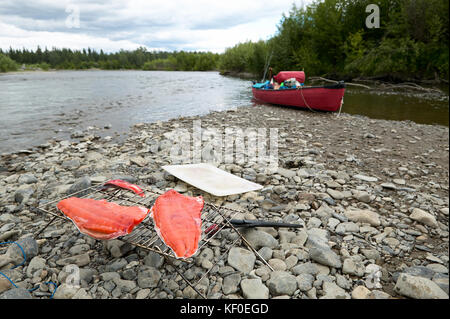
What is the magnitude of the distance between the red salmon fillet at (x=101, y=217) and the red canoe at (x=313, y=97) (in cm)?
1225

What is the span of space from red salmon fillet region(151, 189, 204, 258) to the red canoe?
1173 cm

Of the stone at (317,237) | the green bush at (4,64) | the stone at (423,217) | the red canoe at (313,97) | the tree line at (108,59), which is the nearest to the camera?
the stone at (317,237)

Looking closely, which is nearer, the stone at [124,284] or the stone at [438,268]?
the stone at [124,284]

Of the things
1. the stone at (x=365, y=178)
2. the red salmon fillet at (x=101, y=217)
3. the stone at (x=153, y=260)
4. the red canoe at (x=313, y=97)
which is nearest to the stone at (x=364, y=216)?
the stone at (x=365, y=178)

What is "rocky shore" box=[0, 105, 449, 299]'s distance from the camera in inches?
92.4

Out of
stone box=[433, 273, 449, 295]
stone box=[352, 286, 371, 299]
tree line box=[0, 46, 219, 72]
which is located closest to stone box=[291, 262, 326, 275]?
stone box=[352, 286, 371, 299]

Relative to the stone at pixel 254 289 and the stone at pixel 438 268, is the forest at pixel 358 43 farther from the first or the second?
the stone at pixel 254 289

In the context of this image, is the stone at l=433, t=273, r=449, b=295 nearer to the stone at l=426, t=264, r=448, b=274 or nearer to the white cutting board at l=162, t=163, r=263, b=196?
the stone at l=426, t=264, r=448, b=274

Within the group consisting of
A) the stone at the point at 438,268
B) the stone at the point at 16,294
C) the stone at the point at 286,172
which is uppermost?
the stone at the point at 286,172

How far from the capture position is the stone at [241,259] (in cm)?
259

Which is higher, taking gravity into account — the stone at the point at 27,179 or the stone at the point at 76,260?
the stone at the point at 27,179

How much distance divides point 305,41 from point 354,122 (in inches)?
1402

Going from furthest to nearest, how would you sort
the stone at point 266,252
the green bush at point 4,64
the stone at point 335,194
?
the green bush at point 4,64
the stone at point 335,194
the stone at point 266,252
